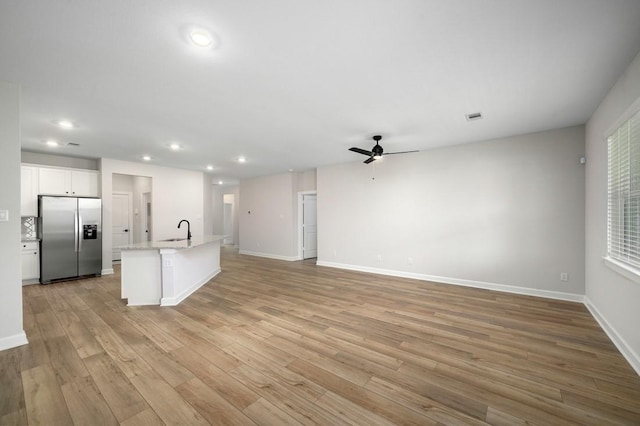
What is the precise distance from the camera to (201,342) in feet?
8.78

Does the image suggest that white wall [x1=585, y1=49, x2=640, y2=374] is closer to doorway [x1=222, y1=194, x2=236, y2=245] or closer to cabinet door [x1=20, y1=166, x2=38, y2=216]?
cabinet door [x1=20, y1=166, x2=38, y2=216]

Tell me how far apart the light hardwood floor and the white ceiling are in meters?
2.74

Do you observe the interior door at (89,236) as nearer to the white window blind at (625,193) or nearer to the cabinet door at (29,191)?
the cabinet door at (29,191)

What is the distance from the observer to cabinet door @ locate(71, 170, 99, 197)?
558 centimetres

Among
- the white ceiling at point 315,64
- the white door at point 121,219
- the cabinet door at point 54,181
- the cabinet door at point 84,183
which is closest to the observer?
the white ceiling at point 315,64

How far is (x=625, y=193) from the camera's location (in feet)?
8.46

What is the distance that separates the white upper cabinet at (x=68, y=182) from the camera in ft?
17.0

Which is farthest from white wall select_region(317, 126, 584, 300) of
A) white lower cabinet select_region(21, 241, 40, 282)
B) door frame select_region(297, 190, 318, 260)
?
white lower cabinet select_region(21, 241, 40, 282)

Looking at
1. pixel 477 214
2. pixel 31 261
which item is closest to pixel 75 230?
pixel 31 261

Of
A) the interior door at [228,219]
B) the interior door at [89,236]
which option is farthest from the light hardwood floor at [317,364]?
the interior door at [228,219]

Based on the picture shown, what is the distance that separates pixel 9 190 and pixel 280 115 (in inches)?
118

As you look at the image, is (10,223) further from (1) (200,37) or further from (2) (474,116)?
(2) (474,116)

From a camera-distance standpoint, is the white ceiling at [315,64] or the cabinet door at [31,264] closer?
the white ceiling at [315,64]

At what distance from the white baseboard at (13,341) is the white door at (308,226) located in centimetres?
Answer: 589
